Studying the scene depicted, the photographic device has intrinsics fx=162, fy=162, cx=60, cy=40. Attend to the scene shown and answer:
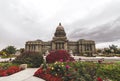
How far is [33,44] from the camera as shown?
337ft

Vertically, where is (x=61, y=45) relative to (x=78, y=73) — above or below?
above

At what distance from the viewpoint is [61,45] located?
100562 mm

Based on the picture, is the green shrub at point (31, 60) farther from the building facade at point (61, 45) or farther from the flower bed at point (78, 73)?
the building facade at point (61, 45)

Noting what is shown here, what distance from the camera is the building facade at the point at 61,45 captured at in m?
101

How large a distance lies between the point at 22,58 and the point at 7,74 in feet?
28.7

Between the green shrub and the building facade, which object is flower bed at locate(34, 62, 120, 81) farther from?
the building facade

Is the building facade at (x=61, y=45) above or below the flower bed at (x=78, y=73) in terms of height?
above

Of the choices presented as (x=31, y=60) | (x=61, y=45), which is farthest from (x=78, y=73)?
(x=61, y=45)

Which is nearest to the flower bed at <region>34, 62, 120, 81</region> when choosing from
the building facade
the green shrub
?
the green shrub

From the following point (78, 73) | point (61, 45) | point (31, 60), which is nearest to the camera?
point (78, 73)

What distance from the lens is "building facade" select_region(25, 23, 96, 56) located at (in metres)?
101

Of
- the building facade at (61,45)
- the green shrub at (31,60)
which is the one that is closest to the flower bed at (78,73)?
the green shrub at (31,60)

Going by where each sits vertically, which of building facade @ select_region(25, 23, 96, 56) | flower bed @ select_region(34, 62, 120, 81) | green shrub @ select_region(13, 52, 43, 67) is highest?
building facade @ select_region(25, 23, 96, 56)

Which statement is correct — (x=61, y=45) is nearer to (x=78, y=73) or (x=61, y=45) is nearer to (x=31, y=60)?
(x=31, y=60)
